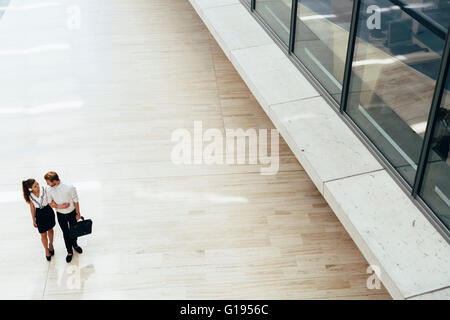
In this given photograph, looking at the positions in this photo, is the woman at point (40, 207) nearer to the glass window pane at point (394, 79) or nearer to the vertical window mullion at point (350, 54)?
the vertical window mullion at point (350, 54)

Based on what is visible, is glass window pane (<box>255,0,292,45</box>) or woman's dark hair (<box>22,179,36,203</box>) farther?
glass window pane (<box>255,0,292,45</box>)

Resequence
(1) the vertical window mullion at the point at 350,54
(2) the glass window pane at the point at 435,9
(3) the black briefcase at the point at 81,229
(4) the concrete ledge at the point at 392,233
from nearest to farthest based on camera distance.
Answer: (2) the glass window pane at the point at 435,9
(4) the concrete ledge at the point at 392,233
(1) the vertical window mullion at the point at 350,54
(3) the black briefcase at the point at 81,229

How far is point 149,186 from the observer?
8.05 meters

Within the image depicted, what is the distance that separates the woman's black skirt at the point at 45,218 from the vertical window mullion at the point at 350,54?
380cm

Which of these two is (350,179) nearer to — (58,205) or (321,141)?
(321,141)

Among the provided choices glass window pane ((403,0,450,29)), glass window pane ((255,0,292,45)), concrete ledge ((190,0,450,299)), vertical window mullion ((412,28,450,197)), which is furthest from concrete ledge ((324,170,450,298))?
glass window pane ((255,0,292,45))

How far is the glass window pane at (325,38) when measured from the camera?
628cm

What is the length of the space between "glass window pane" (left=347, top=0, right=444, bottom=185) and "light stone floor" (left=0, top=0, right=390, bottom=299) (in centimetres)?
190

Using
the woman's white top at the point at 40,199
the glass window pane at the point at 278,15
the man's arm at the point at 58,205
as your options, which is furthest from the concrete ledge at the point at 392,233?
the woman's white top at the point at 40,199

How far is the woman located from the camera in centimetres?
623

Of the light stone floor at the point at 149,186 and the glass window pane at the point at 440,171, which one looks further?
the light stone floor at the point at 149,186

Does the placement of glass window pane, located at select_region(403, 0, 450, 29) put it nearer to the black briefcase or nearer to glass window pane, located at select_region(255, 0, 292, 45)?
glass window pane, located at select_region(255, 0, 292, 45)

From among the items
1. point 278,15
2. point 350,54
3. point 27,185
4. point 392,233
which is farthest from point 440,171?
point 27,185

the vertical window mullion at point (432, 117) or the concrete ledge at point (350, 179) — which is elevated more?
the vertical window mullion at point (432, 117)
